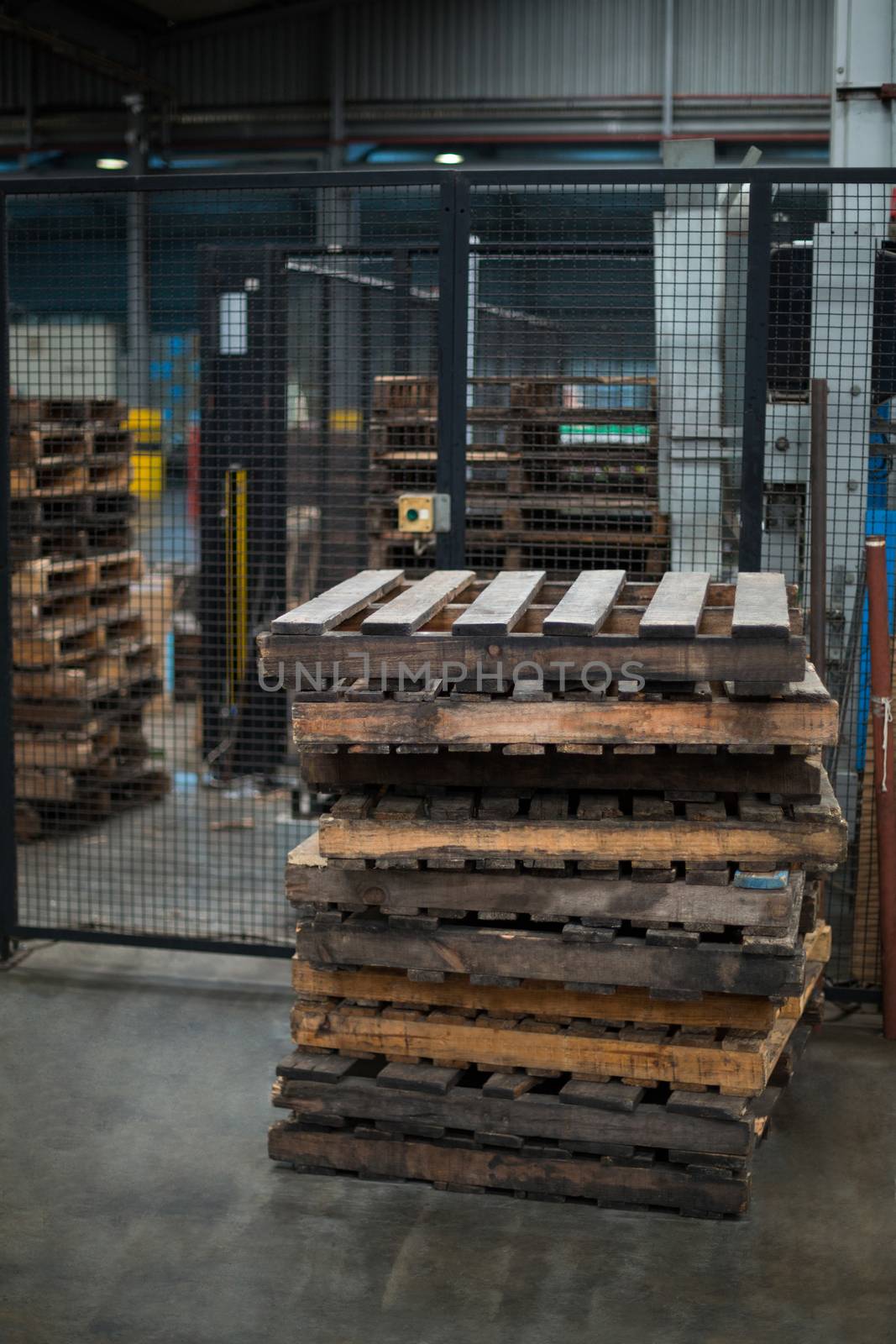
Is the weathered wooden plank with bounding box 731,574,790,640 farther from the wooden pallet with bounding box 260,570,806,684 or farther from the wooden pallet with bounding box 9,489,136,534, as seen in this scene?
the wooden pallet with bounding box 9,489,136,534

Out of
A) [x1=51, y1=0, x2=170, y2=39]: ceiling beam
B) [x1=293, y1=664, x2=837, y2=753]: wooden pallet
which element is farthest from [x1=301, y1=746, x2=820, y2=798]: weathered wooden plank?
[x1=51, y1=0, x2=170, y2=39]: ceiling beam

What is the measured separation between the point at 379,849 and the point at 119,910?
3354 millimetres

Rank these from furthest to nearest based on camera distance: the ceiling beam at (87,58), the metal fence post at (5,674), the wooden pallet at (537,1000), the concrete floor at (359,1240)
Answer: the ceiling beam at (87,58), the metal fence post at (5,674), the wooden pallet at (537,1000), the concrete floor at (359,1240)

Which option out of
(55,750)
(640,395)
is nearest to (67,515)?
(55,750)

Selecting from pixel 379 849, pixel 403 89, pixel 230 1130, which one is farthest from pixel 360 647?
pixel 403 89

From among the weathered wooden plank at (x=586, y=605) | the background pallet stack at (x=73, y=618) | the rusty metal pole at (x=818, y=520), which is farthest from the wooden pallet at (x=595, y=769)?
the background pallet stack at (x=73, y=618)

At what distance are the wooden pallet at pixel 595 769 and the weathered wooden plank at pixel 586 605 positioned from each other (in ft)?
1.08

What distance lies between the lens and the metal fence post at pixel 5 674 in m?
6.16

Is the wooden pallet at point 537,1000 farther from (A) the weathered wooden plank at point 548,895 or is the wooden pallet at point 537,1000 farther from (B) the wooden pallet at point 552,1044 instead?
(A) the weathered wooden plank at point 548,895

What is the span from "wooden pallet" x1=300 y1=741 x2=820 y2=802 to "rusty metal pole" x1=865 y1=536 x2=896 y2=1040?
1.36 meters

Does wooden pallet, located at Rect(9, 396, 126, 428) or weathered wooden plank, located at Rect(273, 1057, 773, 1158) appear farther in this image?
wooden pallet, located at Rect(9, 396, 126, 428)

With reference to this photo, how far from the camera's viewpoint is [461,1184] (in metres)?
4.36

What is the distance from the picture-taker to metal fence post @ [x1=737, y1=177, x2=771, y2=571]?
5.58 meters

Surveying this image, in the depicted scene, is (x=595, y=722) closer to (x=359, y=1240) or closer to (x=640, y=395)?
(x=359, y=1240)
